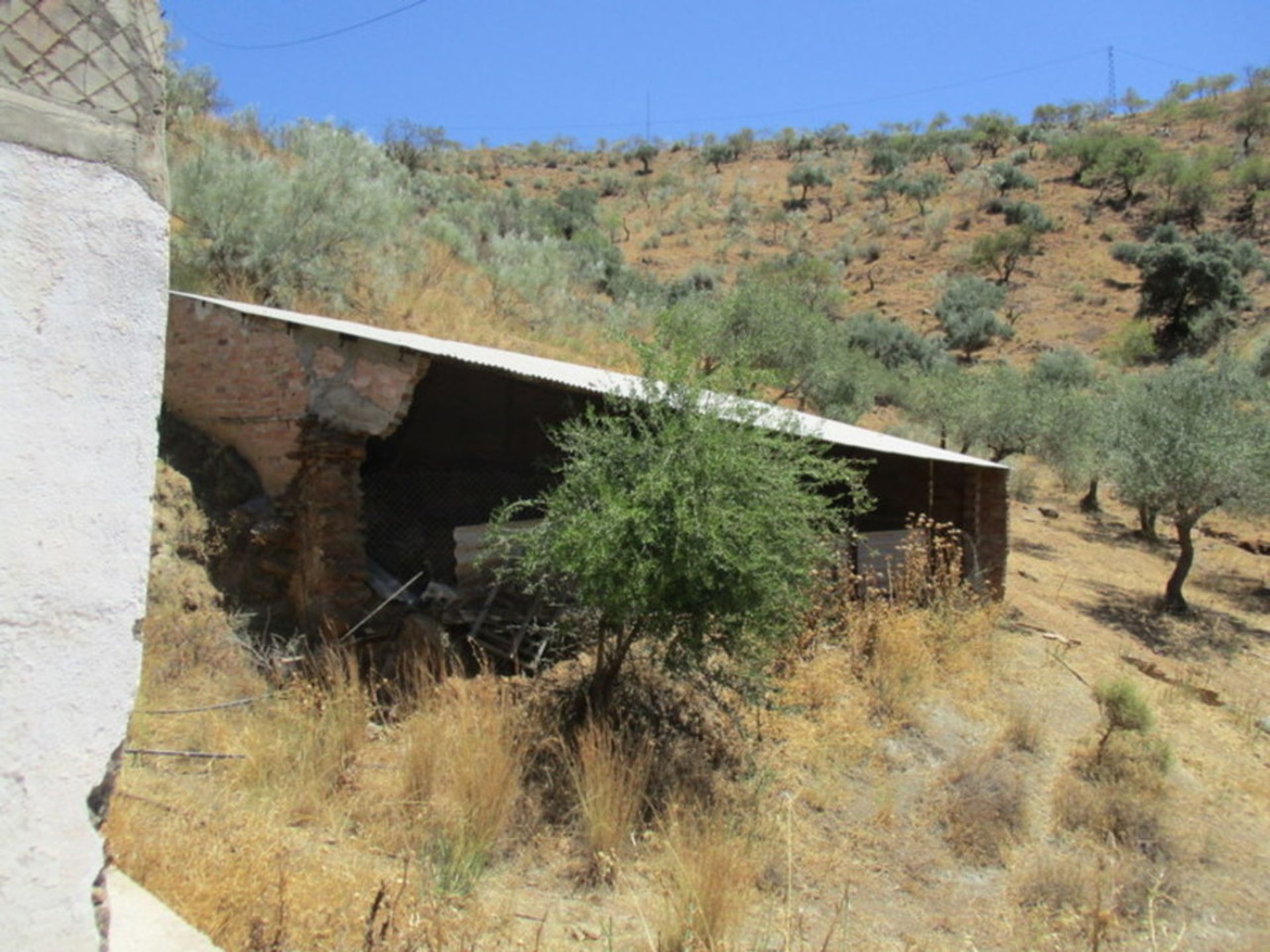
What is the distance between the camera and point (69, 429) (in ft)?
8.34

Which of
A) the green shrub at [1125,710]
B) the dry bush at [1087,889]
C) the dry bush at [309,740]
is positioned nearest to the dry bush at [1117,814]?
the dry bush at [1087,889]

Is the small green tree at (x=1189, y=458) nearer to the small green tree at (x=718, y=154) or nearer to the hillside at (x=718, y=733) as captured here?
the hillside at (x=718, y=733)

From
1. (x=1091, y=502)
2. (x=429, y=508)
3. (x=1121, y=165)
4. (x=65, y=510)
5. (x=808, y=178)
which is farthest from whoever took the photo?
(x=808, y=178)

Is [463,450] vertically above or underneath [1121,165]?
underneath

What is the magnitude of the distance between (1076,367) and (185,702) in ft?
92.5

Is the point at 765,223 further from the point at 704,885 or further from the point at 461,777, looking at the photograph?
the point at 704,885

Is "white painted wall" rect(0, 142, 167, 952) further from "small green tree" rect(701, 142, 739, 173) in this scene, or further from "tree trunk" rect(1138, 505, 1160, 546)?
"small green tree" rect(701, 142, 739, 173)

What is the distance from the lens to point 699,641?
6562 mm

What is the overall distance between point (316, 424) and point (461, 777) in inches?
139

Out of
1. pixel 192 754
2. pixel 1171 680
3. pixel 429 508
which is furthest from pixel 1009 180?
pixel 192 754

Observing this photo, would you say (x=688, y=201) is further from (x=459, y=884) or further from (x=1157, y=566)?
(x=459, y=884)

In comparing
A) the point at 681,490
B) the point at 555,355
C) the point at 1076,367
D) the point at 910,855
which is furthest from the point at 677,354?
the point at 1076,367

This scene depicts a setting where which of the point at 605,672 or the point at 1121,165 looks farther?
the point at 1121,165

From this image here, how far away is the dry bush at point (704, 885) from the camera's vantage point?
462cm
